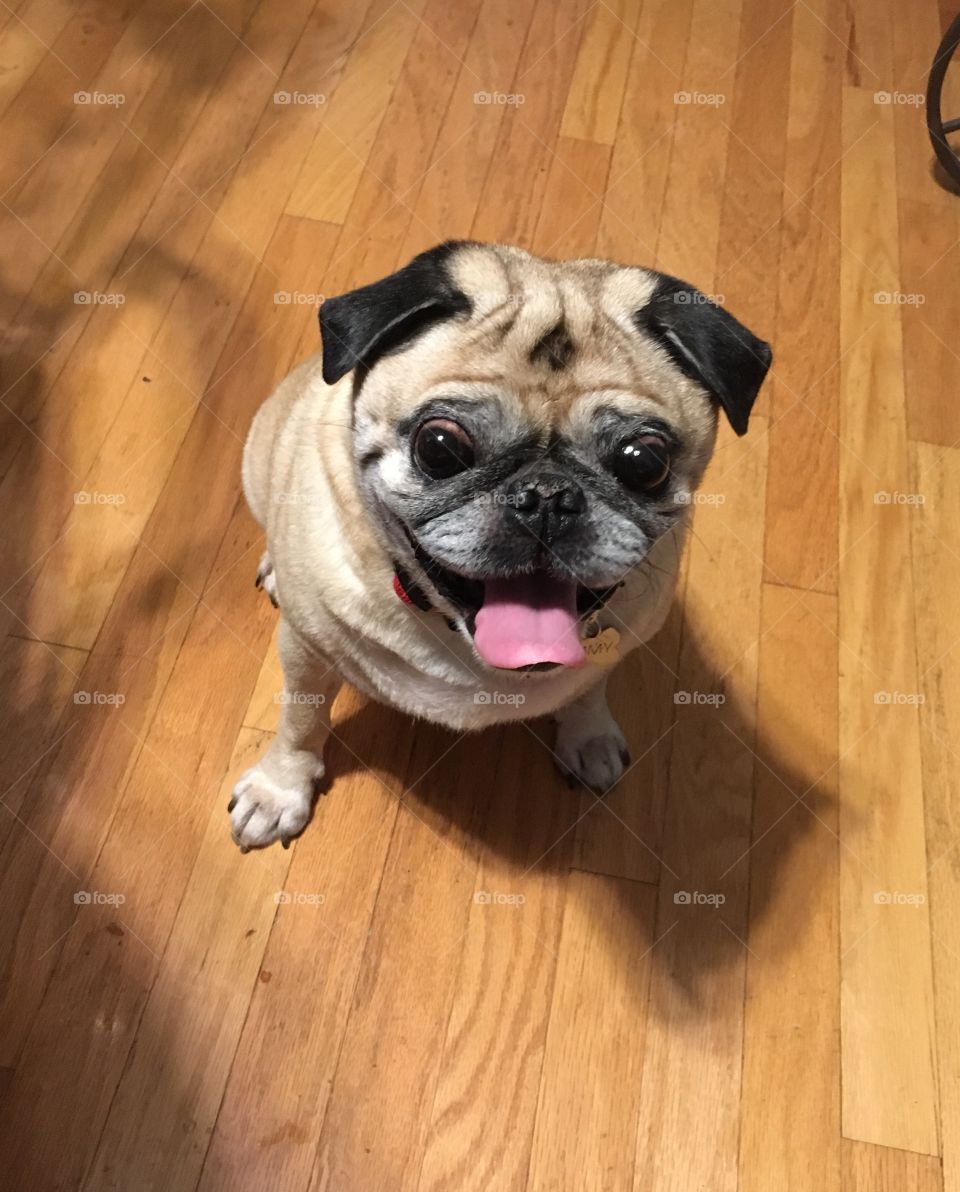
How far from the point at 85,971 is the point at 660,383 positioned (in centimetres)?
151

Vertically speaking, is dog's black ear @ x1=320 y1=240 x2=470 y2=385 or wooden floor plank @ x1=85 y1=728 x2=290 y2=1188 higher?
dog's black ear @ x1=320 y1=240 x2=470 y2=385

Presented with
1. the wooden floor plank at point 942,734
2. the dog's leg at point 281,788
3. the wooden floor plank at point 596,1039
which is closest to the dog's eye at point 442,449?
the dog's leg at point 281,788

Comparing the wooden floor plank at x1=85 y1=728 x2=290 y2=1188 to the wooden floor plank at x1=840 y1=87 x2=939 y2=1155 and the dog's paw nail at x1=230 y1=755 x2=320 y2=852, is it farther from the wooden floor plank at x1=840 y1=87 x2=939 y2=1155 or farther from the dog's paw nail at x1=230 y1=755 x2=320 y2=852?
the wooden floor plank at x1=840 y1=87 x2=939 y2=1155

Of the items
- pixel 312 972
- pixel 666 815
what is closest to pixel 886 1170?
pixel 666 815

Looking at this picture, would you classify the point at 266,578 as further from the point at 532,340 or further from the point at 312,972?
the point at 532,340

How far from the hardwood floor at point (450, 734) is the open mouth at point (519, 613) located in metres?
0.80

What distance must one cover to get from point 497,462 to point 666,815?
109 cm

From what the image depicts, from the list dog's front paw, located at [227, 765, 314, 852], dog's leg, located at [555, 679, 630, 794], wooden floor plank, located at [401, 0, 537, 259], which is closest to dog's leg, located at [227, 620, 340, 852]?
dog's front paw, located at [227, 765, 314, 852]

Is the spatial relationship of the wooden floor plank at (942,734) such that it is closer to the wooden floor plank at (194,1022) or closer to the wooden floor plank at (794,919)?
the wooden floor plank at (794,919)

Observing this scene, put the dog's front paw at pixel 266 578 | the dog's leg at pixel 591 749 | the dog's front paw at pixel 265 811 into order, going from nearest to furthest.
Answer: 1. the dog's front paw at pixel 265 811
2. the dog's leg at pixel 591 749
3. the dog's front paw at pixel 266 578

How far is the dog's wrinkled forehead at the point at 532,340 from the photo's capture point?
4.37 feet

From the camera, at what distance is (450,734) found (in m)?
2.13

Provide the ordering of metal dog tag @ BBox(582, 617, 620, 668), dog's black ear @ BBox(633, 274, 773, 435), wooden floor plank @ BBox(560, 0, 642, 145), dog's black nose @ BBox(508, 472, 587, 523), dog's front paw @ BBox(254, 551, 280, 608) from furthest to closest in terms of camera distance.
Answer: wooden floor plank @ BBox(560, 0, 642, 145) → dog's front paw @ BBox(254, 551, 280, 608) → metal dog tag @ BBox(582, 617, 620, 668) → dog's black ear @ BBox(633, 274, 773, 435) → dog's black nose @ BBox(508, 472, 587, 523)

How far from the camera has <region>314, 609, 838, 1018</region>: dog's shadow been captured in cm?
198
